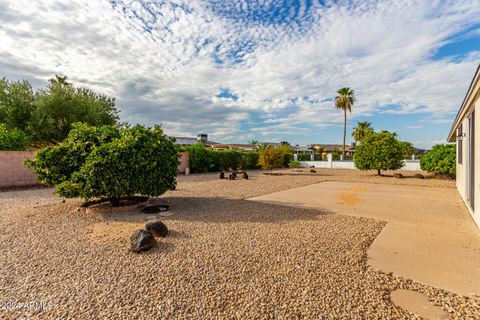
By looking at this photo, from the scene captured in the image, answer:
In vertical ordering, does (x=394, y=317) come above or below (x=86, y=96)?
below

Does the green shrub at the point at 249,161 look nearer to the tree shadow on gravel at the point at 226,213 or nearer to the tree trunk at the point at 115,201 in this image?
the tree shadow on gravel at the point at 226,213

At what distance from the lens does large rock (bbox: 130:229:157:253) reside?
3871mm

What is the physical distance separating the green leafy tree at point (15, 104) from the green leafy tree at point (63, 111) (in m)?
0.68

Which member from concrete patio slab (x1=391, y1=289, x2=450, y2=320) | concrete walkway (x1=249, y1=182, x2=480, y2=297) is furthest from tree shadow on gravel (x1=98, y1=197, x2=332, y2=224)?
concrete patio slab (x1=391, y1=289, x2=450, y2=320)

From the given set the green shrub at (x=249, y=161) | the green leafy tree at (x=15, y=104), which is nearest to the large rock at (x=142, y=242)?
the green leafy tree at (x=15, y=104)

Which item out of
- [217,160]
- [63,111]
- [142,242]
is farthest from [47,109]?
[142,242]

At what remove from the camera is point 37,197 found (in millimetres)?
9031

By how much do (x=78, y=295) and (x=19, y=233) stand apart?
11.0ft

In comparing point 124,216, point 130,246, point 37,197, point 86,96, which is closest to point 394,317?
point 130,246

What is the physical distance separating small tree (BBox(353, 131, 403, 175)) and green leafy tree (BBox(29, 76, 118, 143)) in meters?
18.2

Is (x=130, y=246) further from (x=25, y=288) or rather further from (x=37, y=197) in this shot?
(x=37, y=197)

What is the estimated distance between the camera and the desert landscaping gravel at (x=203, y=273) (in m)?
2.48

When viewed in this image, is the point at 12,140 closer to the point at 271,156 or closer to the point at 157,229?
the point at 157,229

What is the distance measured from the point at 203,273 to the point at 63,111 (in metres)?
19.0
